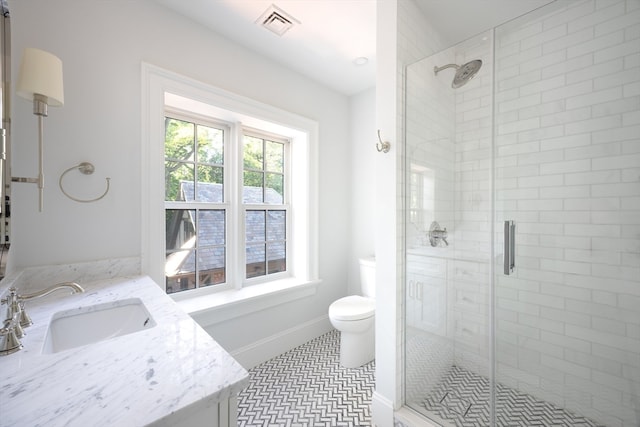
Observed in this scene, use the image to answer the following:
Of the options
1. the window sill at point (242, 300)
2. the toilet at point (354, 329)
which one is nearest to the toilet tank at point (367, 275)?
the toilet at point (354, 329)

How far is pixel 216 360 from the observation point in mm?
684

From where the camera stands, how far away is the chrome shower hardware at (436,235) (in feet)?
5.67

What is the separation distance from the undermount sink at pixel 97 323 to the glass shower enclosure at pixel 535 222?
1.39 m

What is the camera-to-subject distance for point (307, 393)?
1.80m

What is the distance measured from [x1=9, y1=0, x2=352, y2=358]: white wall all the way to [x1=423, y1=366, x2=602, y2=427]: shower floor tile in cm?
147

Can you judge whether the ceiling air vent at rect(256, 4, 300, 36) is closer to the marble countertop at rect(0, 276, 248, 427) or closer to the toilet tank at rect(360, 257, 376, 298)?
the marble countertop at rect(0, 276, 248, 427)

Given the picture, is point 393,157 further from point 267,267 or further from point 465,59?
point 267,267

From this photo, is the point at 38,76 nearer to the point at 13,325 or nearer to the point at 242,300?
the point at 13,325

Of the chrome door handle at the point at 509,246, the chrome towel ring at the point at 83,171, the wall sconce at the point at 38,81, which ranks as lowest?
the chrome door handle at the point at 509,246

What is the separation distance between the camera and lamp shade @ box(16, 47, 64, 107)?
1.01 meters

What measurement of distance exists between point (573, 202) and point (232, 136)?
2416 millimetres

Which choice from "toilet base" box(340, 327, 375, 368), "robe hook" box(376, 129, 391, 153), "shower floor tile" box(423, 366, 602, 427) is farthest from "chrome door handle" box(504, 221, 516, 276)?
"toilet base" box(340, 327, 375, 368)

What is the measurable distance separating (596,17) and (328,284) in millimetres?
2652

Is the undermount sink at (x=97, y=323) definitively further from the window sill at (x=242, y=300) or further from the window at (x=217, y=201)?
the window at (x=217, y=201)
